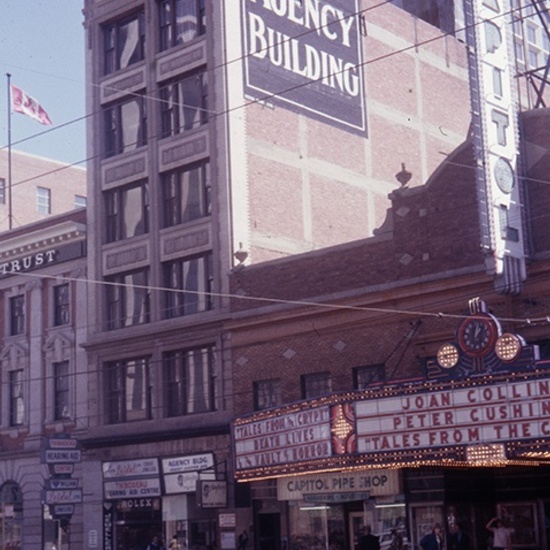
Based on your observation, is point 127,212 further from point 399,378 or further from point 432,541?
point 432,541

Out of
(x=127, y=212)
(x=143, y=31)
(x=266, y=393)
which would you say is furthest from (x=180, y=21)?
(x=266, y=393)

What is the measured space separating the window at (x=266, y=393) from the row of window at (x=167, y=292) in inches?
147

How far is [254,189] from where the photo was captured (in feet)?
136

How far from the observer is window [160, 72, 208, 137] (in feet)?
139

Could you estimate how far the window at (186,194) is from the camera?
4169cm

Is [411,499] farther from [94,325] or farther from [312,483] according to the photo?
[94,325]

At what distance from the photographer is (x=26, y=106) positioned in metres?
51.9

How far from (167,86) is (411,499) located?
17999 mm

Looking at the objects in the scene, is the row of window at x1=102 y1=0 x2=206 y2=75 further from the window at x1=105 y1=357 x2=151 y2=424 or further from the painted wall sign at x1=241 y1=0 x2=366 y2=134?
the window at x1=105 y1=357 x2=151 y2=424

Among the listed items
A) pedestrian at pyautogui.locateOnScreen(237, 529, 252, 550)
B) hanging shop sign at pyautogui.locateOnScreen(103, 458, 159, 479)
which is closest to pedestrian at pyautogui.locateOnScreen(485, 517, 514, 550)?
pedestrian at pyautogui.locateOnScreen(237, 529, 252, 550)

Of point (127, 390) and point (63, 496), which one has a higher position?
point (127, 390)

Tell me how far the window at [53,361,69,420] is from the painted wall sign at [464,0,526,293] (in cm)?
1906

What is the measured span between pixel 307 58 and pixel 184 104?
5467 millimetres

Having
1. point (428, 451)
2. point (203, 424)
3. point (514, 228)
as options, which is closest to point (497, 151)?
point (514, 228)
